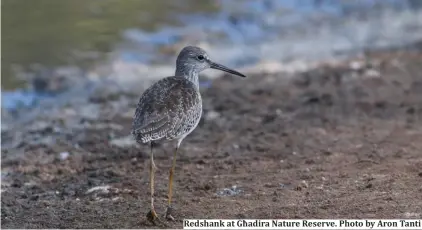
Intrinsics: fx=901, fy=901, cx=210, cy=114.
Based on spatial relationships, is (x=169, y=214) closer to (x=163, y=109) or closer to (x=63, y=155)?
(x=163, y=109)

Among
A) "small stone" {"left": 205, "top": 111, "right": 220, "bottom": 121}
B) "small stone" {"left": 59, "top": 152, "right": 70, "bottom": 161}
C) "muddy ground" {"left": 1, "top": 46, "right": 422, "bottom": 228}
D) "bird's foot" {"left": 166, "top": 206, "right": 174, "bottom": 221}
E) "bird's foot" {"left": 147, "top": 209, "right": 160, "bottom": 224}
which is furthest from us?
"small stone" {"left": 205, "top": 111, "right": 220, "bottom": 121}

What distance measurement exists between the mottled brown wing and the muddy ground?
2.53 ft

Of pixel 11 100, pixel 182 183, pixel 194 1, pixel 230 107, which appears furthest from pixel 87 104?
pixel 194 1

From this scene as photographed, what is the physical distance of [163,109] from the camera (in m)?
8.06

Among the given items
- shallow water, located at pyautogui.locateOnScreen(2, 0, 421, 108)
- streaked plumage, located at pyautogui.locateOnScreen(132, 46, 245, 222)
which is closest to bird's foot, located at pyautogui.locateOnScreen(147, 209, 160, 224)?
streaked plumage, located at pyautogui.locateOnScreen(132, 46, 245, 222)

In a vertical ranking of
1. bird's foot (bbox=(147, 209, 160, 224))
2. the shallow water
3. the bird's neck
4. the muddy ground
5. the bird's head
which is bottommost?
bird's foot (bbox=(147, 209, 160, 224))

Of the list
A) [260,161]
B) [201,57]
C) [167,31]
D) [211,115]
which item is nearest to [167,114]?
[201,57]

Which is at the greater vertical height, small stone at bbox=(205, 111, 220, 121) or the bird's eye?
the bird's eye

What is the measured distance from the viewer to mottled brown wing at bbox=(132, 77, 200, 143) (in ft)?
25.7

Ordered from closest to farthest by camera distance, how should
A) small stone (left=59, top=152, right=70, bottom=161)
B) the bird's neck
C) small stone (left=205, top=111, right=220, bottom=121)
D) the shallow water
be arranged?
the bird's neck → small stone (left=59, top=152, right=70, bottom=161) → small stone (left=205, top=111, right=220, bottom=121) → the shallow water

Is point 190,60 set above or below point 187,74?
above

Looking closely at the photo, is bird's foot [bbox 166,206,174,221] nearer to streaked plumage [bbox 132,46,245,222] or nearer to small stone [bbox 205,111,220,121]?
streaked plumage [bbox 132,46,245,222]

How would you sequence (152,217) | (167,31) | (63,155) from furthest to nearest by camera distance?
(167,31) < (63,155) < (152,217)

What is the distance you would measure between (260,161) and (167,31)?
7.46 meters
